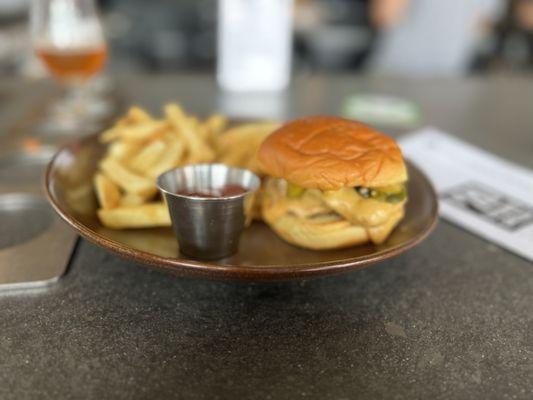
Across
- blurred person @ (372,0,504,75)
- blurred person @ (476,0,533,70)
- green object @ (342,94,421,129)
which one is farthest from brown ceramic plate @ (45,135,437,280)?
blurred person @ (476,0,533,70)

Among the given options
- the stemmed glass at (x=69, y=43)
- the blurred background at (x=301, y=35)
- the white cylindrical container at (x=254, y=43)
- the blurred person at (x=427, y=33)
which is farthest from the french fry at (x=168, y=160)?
the blurred background at (x=301, y=35)

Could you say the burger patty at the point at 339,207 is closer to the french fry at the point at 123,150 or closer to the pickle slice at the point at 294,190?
the pickle slice at the point at 294,190

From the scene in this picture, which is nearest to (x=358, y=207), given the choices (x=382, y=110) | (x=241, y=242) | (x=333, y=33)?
(x=241, y=242)

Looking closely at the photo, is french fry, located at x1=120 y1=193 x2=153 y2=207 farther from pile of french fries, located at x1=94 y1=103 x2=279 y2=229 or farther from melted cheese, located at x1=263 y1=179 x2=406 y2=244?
melted cheese, located at x1=263 y1=179 x2=406 y2=244

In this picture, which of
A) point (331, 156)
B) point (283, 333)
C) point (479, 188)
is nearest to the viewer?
point (283, 333)

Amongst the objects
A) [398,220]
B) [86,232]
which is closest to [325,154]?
[398,220]

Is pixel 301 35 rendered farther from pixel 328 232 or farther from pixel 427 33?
pixel 328 232
